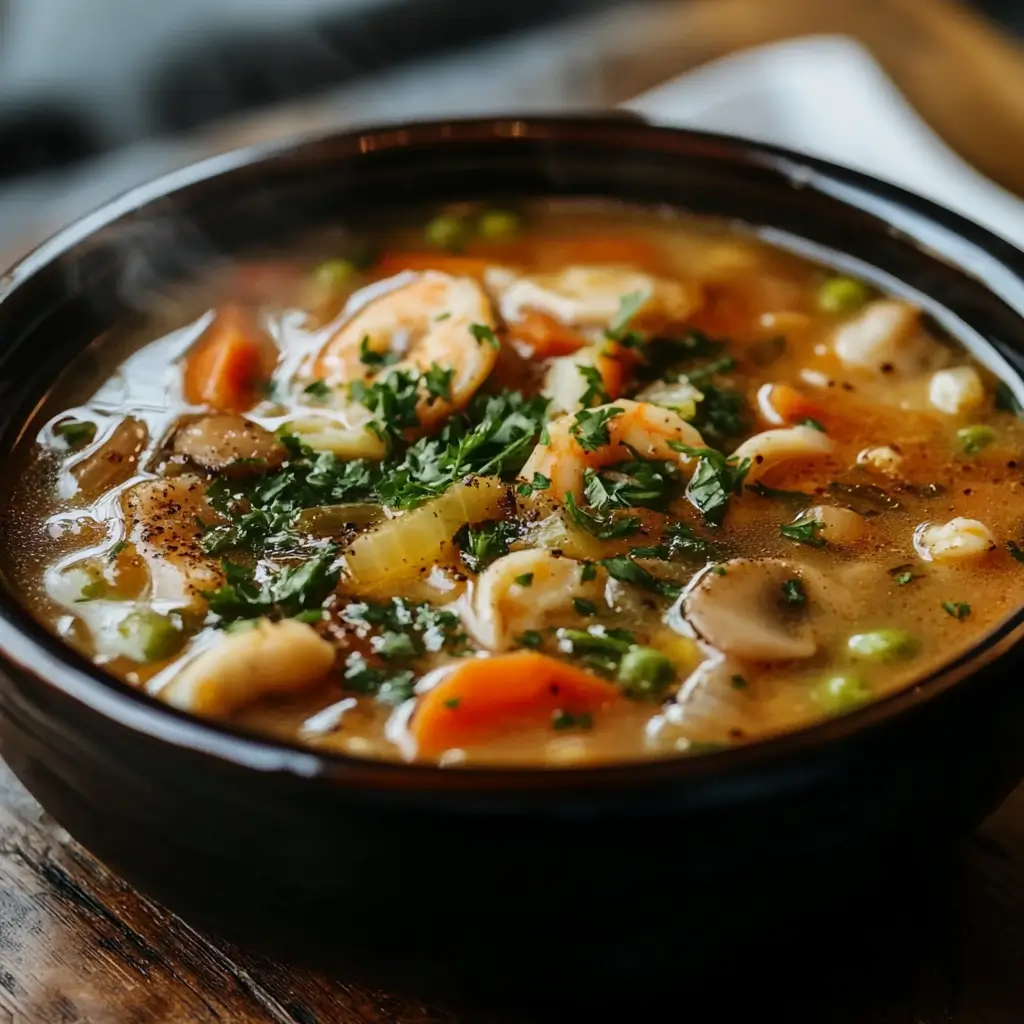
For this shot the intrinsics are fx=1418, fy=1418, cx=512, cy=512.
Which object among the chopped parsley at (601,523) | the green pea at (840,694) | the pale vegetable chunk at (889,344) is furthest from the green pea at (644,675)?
the pale vegetable chunk at (889,344)

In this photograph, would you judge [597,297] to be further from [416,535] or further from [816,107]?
[816,107]

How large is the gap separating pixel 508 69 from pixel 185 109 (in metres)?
1.79

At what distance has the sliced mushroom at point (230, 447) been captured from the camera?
259 cm

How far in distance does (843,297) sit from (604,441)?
853 millimetres

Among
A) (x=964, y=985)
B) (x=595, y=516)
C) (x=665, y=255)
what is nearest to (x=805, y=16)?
(x=665, y=255)

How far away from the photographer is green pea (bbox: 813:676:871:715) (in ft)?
6.71

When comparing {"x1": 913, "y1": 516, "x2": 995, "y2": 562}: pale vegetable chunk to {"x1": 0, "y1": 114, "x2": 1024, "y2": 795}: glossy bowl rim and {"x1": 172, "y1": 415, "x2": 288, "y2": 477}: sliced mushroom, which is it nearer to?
{"x1": 0, "y1": 114, "x2": 1024, "y2": 795}: glossy bowl rim

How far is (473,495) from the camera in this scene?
2.45 metres

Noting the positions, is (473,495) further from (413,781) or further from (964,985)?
(964,985)

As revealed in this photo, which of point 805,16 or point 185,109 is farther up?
point 805,16

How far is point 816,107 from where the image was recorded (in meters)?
4.15

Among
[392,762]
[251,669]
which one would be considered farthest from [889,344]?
[392,762]

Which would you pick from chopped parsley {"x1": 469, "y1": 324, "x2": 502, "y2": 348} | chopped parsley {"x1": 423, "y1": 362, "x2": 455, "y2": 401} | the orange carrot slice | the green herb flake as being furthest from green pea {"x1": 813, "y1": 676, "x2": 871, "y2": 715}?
the orange carrot slice

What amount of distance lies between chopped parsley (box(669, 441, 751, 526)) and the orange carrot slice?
0.90 m
